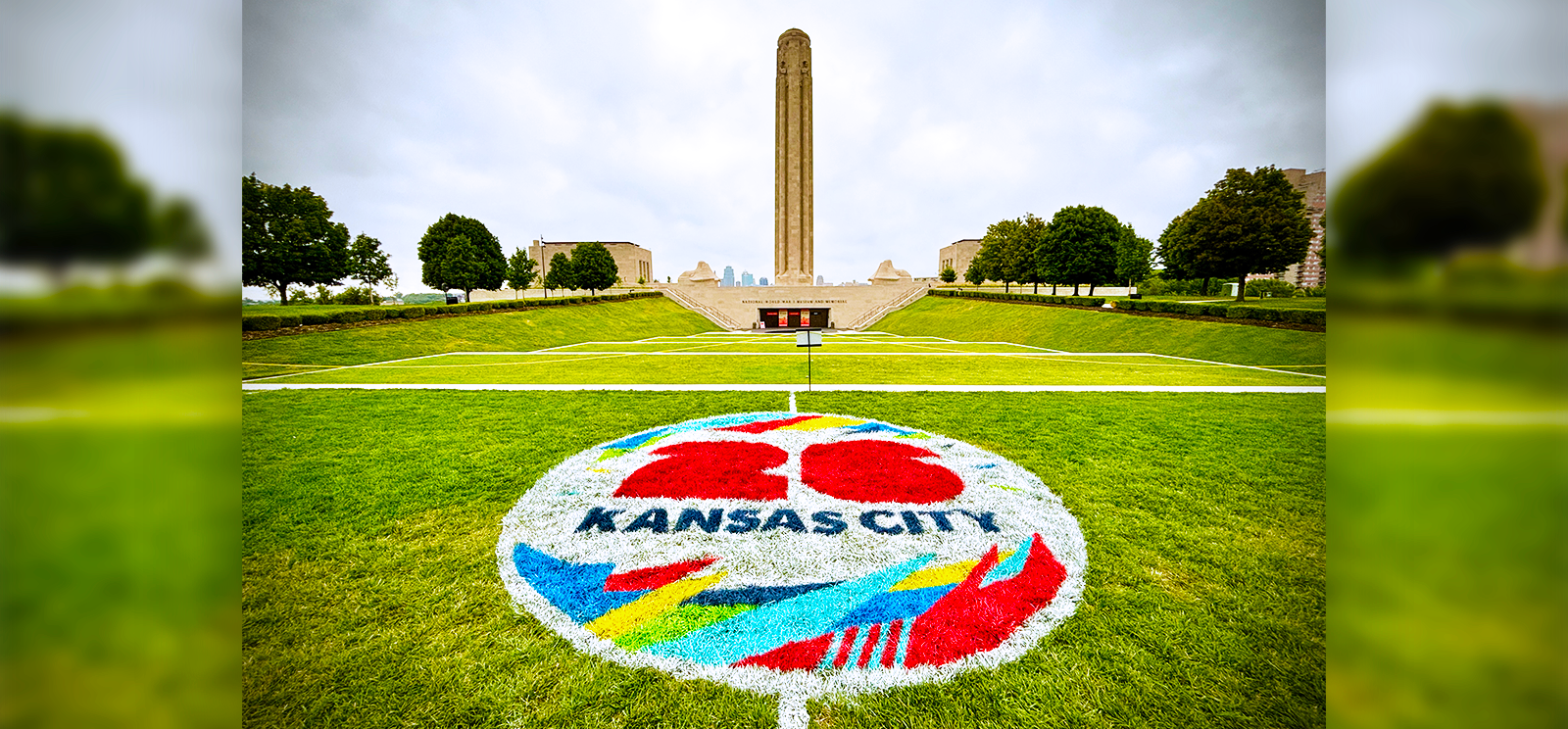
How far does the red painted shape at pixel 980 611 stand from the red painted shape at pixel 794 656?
59 centimetres

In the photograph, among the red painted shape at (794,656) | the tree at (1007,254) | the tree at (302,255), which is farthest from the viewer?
the tree at (1007,254)

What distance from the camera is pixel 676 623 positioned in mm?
3822

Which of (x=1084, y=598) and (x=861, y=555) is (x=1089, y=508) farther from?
(x=861, y=555)

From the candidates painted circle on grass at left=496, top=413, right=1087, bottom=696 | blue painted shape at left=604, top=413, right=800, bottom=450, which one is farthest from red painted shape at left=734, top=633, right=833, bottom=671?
blue painted shape at left=604, top=413, right=800, bottom=450

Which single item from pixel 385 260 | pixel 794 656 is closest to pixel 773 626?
pixel 794 656

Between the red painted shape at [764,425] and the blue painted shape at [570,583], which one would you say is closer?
the blue painted shape at [570,583]

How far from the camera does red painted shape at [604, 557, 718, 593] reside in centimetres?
428

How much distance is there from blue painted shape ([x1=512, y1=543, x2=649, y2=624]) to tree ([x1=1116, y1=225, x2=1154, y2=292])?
2192 inches

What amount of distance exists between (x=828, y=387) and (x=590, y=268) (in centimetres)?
4202
